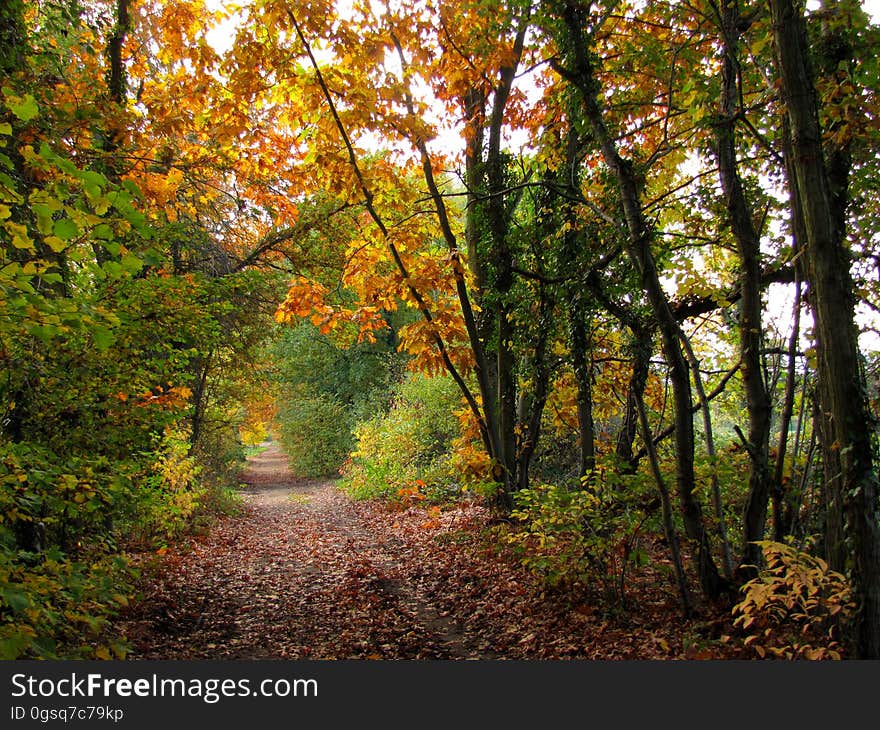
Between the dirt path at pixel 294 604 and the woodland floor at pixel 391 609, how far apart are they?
0.02 metres

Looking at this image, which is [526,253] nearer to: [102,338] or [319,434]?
[102,338]

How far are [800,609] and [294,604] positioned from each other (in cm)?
529

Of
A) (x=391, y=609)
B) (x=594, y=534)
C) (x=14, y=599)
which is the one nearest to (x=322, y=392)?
(x=391, y=609)

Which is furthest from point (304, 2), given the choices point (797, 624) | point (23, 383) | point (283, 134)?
point (797, 624)

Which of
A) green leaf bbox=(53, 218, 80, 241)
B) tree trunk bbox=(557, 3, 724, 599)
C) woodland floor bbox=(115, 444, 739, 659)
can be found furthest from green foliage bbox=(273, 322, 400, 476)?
green leaf bbox=(53, 218, 80, 241)

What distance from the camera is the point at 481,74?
25.6 ft

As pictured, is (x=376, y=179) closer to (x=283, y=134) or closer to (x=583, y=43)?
(x=283, y=134)

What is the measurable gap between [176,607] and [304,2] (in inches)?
293

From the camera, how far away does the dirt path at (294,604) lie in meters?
5.46

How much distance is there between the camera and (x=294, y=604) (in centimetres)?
696

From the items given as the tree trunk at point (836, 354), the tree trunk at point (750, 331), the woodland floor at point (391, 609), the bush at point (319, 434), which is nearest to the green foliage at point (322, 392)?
the bush at point (319, 434)

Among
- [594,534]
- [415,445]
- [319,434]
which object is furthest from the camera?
[319,434]

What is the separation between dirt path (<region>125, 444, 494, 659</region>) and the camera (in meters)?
5.46

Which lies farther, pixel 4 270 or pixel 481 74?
pixel 481 74
